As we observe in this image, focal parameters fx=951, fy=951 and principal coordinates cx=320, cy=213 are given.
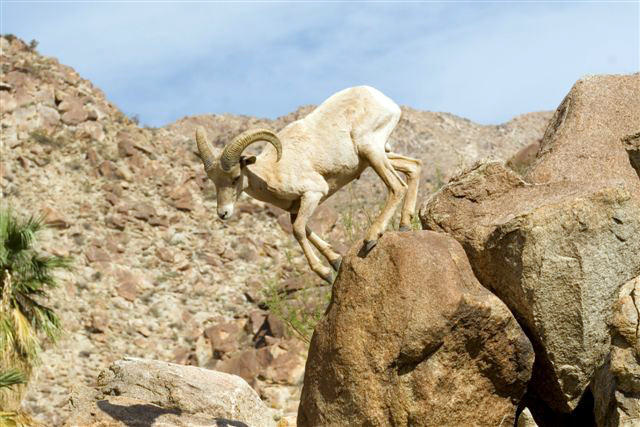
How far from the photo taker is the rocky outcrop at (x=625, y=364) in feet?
28.4

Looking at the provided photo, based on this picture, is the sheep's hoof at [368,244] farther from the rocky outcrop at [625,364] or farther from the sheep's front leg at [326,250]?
the rocky outcrop at [625,364]

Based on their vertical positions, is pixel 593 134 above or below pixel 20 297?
above

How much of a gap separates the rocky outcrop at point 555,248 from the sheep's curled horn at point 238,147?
1.92 meters

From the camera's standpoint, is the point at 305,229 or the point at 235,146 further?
the point at 305,229

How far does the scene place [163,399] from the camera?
1320 cm

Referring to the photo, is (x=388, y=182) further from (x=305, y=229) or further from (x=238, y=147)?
Result: (x=238, y=147)

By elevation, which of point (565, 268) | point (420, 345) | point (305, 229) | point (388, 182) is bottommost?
point (420, 345)

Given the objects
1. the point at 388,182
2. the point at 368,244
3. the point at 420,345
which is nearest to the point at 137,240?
the point at 388,182

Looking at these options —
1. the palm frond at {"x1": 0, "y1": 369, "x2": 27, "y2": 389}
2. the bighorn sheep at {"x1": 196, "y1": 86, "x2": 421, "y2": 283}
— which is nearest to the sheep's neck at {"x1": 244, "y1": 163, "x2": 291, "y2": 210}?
the bighorn sheep at {"x1": 196, "y1": 86, "x2": 421, "y2": 283}

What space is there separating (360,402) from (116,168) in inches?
1081

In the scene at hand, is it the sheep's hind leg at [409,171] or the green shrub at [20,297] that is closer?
the sheep's hind leg at [409,171]

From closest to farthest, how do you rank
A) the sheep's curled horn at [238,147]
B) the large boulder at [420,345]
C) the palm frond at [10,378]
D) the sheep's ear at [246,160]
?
the large boulder at [420,345], the sheep's curled horn at [238,147], the sheep's ear at [246,160], the palm frond at [10,378]

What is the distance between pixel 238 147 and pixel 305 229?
1182 mm

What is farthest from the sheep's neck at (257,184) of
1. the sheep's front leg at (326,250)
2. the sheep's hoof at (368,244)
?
the sheep's hoof at (368,244)
